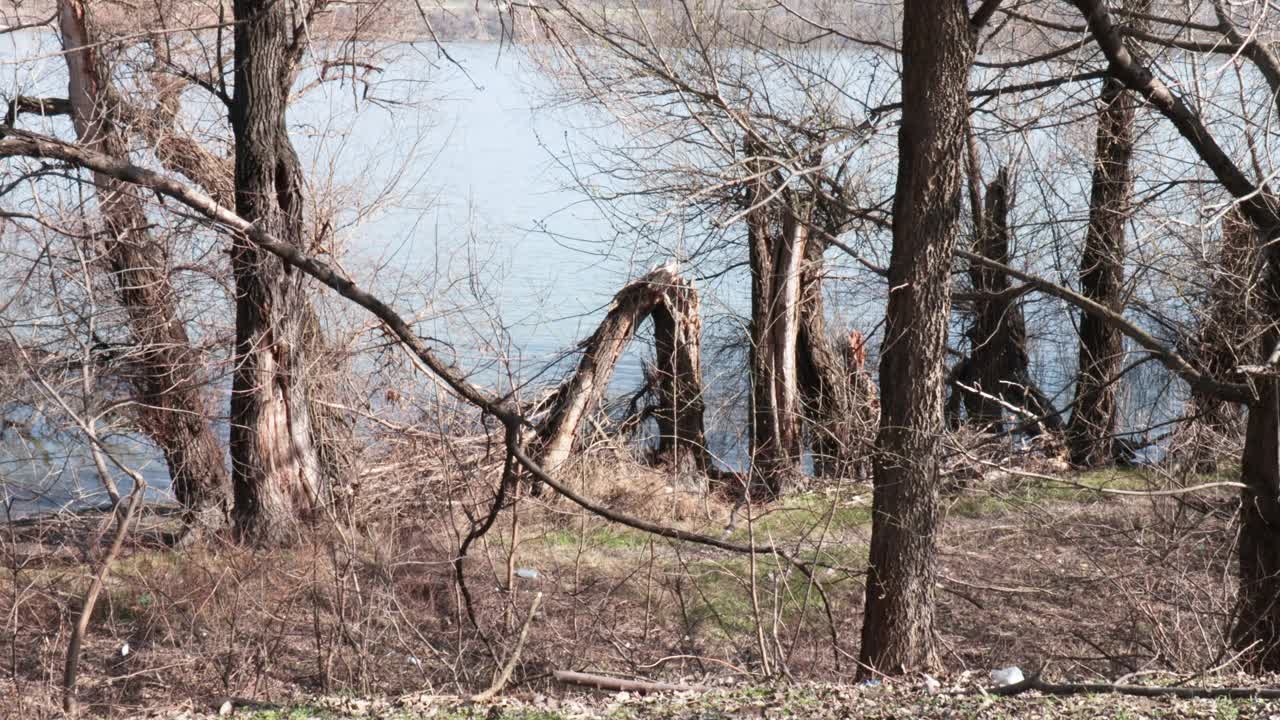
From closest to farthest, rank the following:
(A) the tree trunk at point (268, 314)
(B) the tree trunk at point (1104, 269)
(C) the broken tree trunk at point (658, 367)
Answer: (A) the tree trunk at point (268, 314) < (B) the tree trunk at point (1104, 269) < (C) the broken tree trunk at point (658, 367)

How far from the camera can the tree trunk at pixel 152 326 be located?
10.4 m

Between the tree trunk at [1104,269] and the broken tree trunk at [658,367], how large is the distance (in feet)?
13.9

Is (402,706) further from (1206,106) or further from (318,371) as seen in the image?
(1206,106)

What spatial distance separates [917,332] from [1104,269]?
850 centimetres

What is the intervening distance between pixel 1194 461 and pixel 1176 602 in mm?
1529

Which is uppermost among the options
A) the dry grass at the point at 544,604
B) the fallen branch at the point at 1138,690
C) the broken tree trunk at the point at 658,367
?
the broken tree trunk at the point at 658,367

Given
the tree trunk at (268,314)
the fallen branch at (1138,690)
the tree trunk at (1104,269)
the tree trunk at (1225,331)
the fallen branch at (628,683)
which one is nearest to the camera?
the fallen branch at (1138,690)

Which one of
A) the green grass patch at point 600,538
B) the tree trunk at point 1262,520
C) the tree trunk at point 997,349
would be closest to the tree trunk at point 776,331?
the green grass patch at point 600,538

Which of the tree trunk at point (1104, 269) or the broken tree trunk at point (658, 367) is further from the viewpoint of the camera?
the broken tree trunk at point (658, 367)

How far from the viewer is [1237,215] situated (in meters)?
10.3

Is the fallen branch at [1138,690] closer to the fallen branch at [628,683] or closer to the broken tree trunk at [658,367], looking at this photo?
the fallen branch at [628,683]

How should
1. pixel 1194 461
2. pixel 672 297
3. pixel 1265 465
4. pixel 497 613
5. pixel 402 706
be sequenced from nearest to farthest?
pixel 402 706 < pixel 1265 465 < pixel 497 613 < pixel 1194 461 < pixel 672 297

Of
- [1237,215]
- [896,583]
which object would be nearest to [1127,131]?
[1237,215]

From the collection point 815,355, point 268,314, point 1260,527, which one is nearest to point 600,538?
point 268,314
